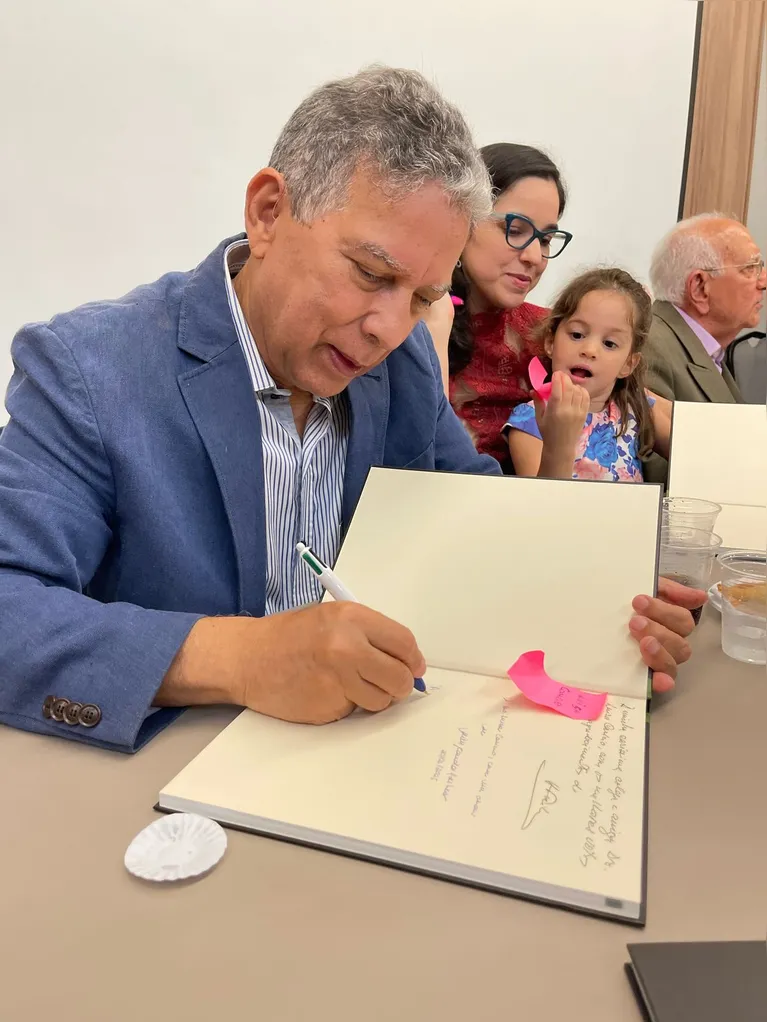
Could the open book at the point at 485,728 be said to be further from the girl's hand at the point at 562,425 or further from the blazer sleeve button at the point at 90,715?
the girl's hand at the point at 562,425

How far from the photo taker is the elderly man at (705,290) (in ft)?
7.86

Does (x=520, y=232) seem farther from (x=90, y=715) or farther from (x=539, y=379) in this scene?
(x=90, y=715)

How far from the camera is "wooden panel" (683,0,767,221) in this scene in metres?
2.68

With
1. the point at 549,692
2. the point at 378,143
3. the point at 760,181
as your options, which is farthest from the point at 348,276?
the point at 760,181

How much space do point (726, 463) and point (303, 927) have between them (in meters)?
1.14

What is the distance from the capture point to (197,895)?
0.48 metres

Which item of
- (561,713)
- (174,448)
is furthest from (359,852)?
(174,448)

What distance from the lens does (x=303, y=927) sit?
45 cm

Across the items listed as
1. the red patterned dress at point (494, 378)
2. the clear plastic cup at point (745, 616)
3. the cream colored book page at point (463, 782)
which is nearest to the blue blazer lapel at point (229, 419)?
the cream colored book page at point (463, 782)

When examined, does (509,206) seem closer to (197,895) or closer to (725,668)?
(725,668)

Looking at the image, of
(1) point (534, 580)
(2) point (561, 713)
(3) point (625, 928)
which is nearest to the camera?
(3) point (625, 928)

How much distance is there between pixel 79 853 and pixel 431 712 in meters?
0.30

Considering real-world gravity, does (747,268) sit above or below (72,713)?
above

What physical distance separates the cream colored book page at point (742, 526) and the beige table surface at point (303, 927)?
2.23 ft
